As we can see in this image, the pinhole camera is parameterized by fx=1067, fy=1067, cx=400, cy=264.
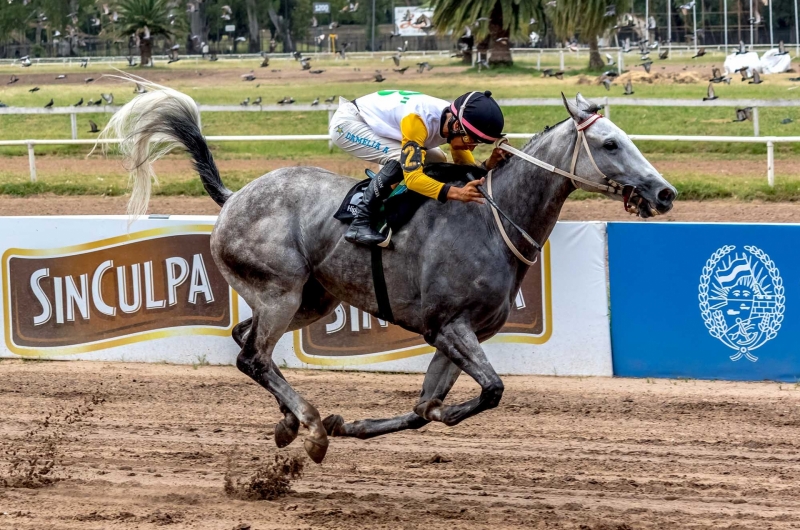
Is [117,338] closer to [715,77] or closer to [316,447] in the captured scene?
[316,447]

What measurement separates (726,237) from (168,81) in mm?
Answer: 28889

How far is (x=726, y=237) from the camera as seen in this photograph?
8.34m

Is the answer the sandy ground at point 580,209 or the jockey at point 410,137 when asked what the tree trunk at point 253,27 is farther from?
the jockey at point 410,137

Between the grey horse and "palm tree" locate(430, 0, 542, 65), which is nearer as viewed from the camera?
the grey horse

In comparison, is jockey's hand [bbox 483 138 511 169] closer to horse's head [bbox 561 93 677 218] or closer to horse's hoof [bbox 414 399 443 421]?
horse's head [bbox 561 93 677 218]

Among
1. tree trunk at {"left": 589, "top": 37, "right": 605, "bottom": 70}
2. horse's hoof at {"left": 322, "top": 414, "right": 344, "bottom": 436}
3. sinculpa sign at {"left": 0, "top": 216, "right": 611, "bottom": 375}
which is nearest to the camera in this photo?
horse's hoof at {"left": 322, "top": 414, "right": 344, "bottom": 436}

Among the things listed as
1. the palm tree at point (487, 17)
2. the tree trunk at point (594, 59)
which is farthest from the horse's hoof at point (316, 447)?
the tree trunk at point (594, 59)

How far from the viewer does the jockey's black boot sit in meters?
5.86

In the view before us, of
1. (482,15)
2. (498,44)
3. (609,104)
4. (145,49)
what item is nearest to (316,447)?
(609,104)

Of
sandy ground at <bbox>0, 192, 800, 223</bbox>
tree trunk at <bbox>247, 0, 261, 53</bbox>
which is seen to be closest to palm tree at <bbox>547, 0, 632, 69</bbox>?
sandy ground at <bbox>0, 192, 800, 223</bbox>

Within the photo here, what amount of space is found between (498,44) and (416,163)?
1174 inches

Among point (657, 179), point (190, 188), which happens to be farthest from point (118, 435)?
point (190, 188)

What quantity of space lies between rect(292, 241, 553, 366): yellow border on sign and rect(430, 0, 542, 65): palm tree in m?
23.9

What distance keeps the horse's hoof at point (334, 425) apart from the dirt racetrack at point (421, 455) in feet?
1.05
